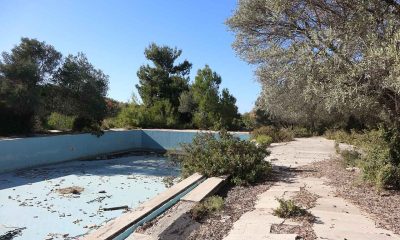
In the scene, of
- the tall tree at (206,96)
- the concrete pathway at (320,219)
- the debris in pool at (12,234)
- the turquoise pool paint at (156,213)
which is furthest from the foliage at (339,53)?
the tall tree at (206,96)

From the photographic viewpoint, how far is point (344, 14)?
234 inches

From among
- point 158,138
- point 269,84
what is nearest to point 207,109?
point 158,138

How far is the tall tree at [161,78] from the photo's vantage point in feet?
74.9

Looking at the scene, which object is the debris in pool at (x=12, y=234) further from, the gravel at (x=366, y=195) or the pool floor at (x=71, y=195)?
the gravel at (x=366, y=195)

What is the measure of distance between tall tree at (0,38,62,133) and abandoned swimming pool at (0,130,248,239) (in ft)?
5.46

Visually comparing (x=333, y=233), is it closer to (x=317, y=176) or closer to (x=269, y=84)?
(x=317, y=176)

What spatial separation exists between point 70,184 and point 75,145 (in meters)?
5.25

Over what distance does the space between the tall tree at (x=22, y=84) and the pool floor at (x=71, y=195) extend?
2617mm

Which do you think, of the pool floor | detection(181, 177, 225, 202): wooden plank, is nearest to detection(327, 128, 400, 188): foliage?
detection(181, 177, 225, 202): wooden plank

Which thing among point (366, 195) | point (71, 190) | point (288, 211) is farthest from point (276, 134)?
point (288, 211)

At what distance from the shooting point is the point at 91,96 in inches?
637

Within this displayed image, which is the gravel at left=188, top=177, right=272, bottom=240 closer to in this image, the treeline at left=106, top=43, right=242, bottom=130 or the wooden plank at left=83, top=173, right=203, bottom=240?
the wooden plank at left=83, top=173, right=203, bottom=240

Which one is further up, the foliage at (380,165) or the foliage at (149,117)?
the foliage at (149,117)

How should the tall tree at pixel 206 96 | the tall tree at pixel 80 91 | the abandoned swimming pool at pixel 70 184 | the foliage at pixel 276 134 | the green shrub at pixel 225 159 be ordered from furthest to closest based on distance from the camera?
the tall tree at pixel 206 96 → the tall tree at pixel 80 91 → the foliage at pixel 276 134 → the abandoned swimming pool at pixel 70 184 → the green shrub at pixel 225 159
